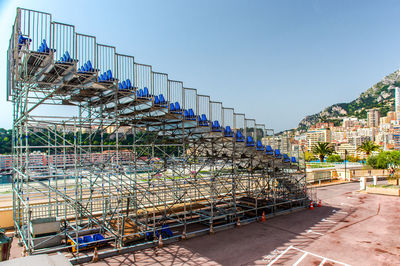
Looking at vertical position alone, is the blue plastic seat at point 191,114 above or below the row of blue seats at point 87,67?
below

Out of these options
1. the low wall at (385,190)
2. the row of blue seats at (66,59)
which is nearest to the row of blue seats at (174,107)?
the row of blue seats at (66,59)

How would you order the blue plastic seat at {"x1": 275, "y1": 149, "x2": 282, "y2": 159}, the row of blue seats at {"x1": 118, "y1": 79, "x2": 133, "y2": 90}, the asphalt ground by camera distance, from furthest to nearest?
1. the blue plastic seat at {"x1": 275, "y1": 149, "x2": 282, "y2": 159}
2. the row of blue seats at {"x1": 118, "y1": 79, "x2": 133, "y2": 90}
3. the asphalt ground

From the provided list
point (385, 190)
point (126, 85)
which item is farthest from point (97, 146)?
point (385, 190)

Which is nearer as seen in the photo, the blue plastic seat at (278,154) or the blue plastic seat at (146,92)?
the blue plastic seat at (146,92)

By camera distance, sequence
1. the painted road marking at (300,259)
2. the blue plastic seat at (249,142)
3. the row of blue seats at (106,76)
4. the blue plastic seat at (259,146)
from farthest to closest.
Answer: the blue plastic seat at (259,146) → the blue plastic seat at (249,142) → the row of blue seats at (106,76) → the painted road marking at (300,259)

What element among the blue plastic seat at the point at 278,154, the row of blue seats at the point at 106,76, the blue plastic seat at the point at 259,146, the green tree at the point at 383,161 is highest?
the row of blue seats at the point at 106,76

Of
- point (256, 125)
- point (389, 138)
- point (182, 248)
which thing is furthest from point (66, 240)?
point (389, 138)

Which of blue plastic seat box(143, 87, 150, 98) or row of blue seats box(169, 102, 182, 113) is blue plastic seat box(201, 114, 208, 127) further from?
blue plastic seat box(143, 87, 150, 98)

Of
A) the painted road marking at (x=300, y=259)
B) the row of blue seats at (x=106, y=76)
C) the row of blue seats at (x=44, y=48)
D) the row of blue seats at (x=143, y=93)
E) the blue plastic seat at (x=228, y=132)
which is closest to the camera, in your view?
the row of blue seats at (x=44, y=48)

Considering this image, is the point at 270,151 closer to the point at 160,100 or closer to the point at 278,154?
the point at 278,154

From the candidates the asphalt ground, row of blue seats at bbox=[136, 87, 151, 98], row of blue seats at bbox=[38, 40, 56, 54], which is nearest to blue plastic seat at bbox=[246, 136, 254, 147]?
the asphalt ground

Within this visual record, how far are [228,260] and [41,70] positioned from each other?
10.9m

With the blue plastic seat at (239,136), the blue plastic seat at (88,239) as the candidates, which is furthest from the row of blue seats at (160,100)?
the blue plastic seat at (88,239)

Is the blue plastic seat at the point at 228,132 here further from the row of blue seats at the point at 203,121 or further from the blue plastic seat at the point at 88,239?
the blue plastic seat at the point at 88,239
